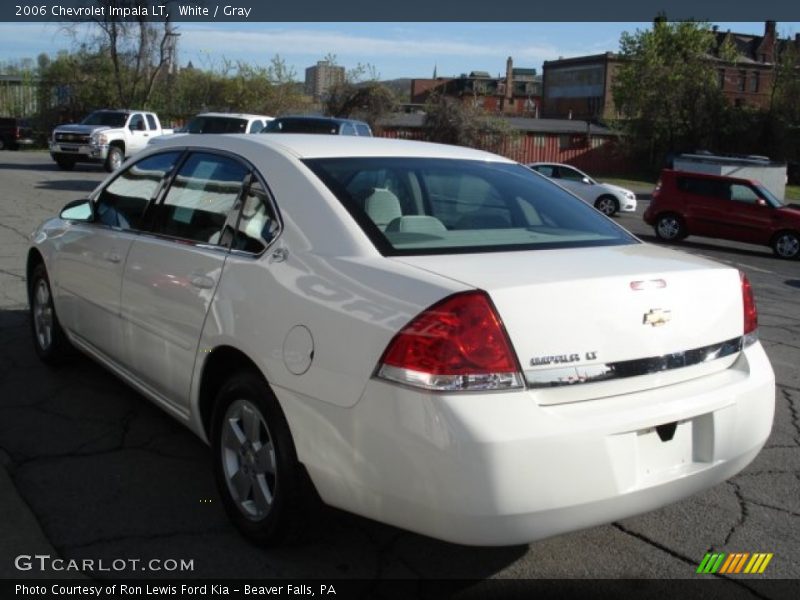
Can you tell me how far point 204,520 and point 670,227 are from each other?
15976mm

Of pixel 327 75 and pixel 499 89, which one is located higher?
pixel 499 89

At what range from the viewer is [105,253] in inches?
178

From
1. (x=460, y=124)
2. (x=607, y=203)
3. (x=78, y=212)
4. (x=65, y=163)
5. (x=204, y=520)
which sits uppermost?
(x=460, y=124)

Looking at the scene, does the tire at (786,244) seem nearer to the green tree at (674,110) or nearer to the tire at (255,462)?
the tire at (255,462)

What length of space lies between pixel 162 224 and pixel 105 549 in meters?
1.63

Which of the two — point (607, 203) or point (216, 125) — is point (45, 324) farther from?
point (607, 203)

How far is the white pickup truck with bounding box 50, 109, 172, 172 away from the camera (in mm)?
24625

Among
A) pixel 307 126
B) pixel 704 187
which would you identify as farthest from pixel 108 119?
pixel 704 187

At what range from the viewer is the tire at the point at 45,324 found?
17.7 feet

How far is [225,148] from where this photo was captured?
3881 millimetres

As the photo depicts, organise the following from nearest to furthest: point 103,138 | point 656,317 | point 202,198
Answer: point 656,317
point 202,198
point 103,138

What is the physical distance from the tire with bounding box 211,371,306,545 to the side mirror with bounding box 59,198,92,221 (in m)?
2.11

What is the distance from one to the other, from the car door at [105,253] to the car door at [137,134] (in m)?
21.3

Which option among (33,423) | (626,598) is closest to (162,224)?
(33,423)
